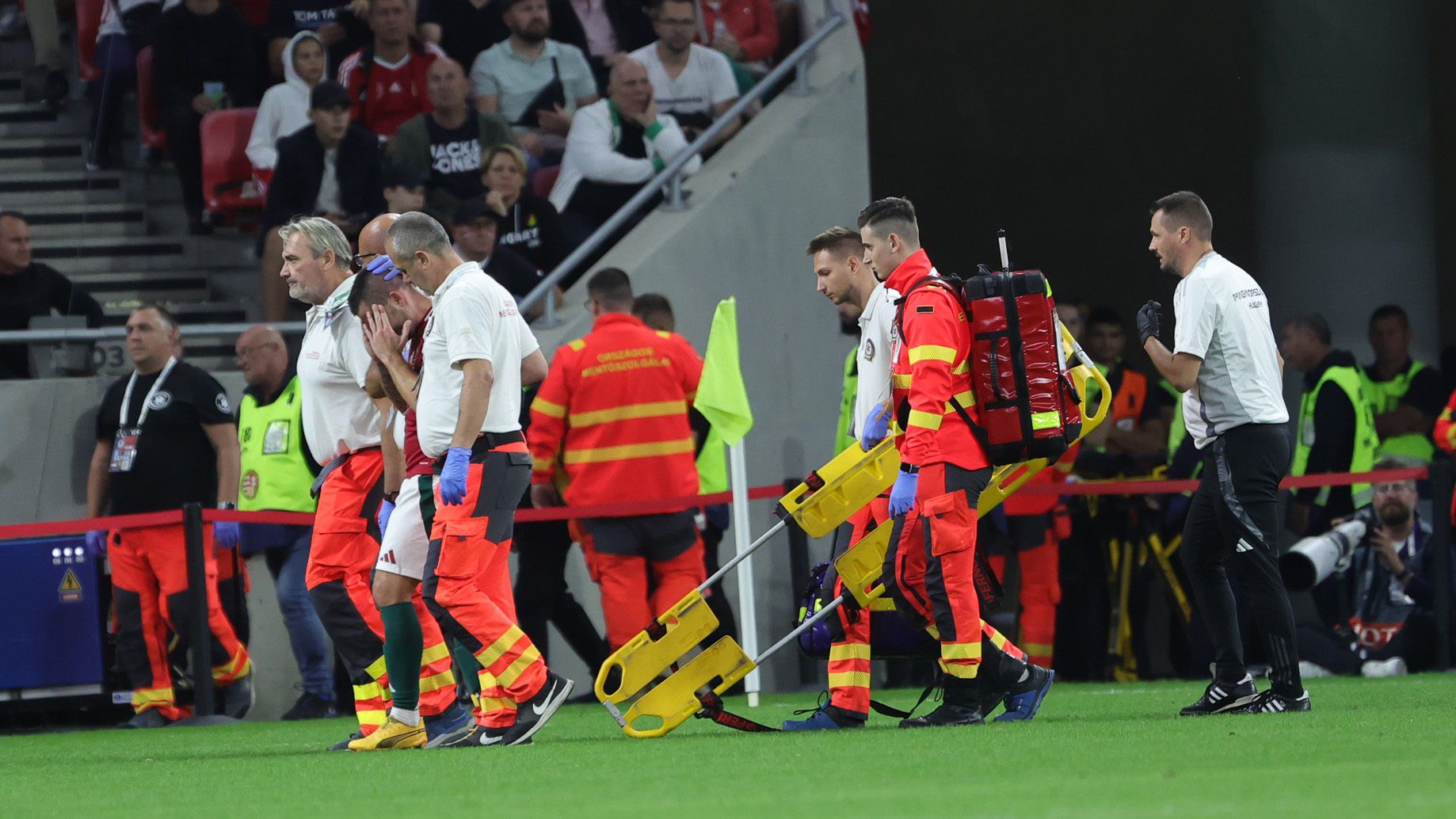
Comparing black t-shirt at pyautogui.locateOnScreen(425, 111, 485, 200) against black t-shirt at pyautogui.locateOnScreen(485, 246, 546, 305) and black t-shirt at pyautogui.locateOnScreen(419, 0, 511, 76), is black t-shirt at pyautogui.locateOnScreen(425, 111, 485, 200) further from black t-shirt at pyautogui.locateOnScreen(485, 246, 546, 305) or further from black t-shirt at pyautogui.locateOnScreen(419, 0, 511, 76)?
black t-shirt at pyautogui.locateOnScreen(419, 0, 511, 76)

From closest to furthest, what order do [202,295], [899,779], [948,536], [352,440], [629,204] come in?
[899,779]
[948,536]
[352,440]
[629,204]
[202,295]

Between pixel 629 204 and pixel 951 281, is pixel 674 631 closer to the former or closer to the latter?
pixel 951 281

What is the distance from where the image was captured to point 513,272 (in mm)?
13422

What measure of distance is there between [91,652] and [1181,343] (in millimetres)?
6587

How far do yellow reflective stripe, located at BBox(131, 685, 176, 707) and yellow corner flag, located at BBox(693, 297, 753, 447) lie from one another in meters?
3.48

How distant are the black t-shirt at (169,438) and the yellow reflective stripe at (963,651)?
17.6ft

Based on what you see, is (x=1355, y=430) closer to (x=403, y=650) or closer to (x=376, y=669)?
(x=376, y=669)

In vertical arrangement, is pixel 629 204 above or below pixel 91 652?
above

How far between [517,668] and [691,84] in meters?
7.50

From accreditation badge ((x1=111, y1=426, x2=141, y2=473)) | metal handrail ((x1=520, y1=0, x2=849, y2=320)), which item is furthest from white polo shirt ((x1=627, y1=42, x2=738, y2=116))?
accreditation badge ((x1=111, y1=426, x2=141, y2=473))

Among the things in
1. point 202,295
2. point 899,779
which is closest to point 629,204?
point 202,295

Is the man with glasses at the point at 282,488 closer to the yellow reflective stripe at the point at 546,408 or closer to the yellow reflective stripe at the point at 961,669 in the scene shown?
the yellow reflective stripe at the point at 546,408

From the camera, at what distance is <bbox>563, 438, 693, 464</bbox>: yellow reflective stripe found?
11656mm

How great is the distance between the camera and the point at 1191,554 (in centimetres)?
856
